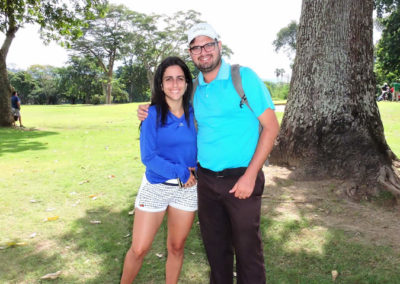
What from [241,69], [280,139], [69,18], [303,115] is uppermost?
[69,18]

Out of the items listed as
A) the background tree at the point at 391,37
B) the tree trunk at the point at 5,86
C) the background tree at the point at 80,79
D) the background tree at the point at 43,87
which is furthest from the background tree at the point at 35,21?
the background tree at the point at 43,87

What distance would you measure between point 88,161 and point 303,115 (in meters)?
6.14

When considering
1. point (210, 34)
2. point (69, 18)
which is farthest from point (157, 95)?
point (69, 18)

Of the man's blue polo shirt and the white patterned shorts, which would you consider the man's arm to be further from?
the white patterned shorts

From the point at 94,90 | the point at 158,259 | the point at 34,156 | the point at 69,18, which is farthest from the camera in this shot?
the point at 94,90

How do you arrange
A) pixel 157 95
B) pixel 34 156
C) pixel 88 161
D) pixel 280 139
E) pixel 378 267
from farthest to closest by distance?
pixel 34 156 → pixel 88 161 → pixel 280 139 → pixel 378 267 → pixel 157 95

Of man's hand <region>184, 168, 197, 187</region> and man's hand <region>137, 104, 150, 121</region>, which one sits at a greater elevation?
man's hand <region>137, 104, 150, 121</region>

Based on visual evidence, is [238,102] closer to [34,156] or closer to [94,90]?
[34,156]

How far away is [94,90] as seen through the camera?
70.6 m

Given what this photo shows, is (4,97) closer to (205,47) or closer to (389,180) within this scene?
(389,180)

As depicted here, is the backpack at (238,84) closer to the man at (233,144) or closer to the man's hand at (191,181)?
the man at (233,144)

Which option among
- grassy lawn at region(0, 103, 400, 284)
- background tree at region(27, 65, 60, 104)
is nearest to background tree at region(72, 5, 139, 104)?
background tree at region(27, 65, 60, 104)

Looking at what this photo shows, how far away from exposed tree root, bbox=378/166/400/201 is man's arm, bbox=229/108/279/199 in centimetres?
390

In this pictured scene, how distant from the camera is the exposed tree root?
5605 millimetres
